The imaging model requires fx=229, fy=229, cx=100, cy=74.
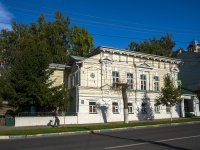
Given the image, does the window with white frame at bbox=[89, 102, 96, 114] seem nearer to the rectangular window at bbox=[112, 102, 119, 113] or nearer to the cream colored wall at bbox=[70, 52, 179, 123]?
the cream colored wall at bbox=[70, 52, 179, 123]

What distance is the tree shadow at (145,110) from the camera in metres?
31.2

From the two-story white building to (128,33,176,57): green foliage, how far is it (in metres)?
18.2

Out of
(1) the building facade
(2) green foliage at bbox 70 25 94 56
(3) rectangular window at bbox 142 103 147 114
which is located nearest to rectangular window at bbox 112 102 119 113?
(3) rectangular window at bbox 142 103 147 114

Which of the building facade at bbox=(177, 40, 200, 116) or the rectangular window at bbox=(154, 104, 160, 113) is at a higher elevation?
the building facade at bbox=(177, 40, 200, 116)

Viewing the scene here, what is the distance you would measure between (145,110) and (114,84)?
21.1 feet

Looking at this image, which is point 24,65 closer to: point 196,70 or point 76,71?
point 76,71

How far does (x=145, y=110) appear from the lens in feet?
105

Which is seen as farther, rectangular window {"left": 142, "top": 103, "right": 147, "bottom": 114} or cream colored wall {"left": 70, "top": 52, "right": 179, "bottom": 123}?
rectangular window {"left": 142, "top": 103, "right": 147, "bottom": 114}

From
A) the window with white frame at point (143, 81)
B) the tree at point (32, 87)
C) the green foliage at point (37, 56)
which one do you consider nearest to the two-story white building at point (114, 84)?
the window with white frame at point (143, 81)

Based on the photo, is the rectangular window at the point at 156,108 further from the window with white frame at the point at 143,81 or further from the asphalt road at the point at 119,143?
the asphalt road at the point at 119,143

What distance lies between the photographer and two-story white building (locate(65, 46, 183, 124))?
27.8 m

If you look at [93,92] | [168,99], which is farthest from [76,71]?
[168,99]

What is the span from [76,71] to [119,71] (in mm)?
5817

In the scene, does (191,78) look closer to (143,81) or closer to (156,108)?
(156,108)
